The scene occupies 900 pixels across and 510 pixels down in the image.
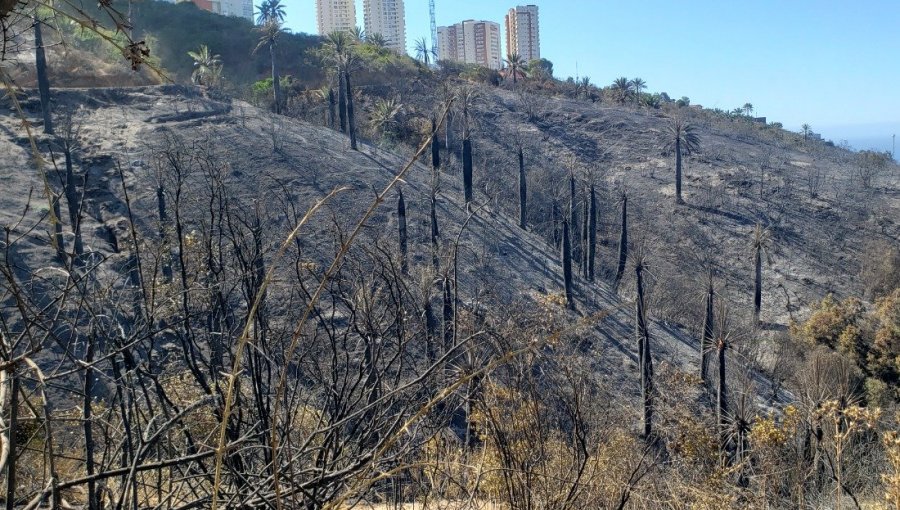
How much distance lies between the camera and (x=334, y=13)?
332 ft

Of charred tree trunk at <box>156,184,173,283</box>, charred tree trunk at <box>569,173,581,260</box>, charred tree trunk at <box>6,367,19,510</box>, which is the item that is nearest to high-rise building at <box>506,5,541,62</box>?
charred tree trunk at <box>569,173,581,260</box>

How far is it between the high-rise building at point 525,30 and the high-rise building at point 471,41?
2.88m

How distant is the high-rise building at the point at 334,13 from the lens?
100219 mm

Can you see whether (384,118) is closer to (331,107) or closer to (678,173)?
(331,107)

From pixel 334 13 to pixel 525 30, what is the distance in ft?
90.4

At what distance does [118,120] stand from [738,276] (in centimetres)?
3341

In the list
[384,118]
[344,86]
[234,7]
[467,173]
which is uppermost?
[234,7]

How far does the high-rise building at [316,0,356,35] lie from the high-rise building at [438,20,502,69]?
46.3 ft

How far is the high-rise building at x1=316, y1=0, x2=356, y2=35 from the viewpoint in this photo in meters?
100

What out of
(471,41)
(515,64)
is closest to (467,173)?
(515,64)

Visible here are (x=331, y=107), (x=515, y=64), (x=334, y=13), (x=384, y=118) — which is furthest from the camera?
(x=334, y=13)

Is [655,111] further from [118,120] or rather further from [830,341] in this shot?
[118,120]

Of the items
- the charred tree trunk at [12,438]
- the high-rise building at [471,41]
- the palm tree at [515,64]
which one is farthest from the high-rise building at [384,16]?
the charred tree trunk at [12,438]

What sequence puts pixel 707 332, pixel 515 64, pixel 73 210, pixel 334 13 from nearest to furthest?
pixel 73 210
pixel 707 332
pixel 515 64
pixel 334 13
